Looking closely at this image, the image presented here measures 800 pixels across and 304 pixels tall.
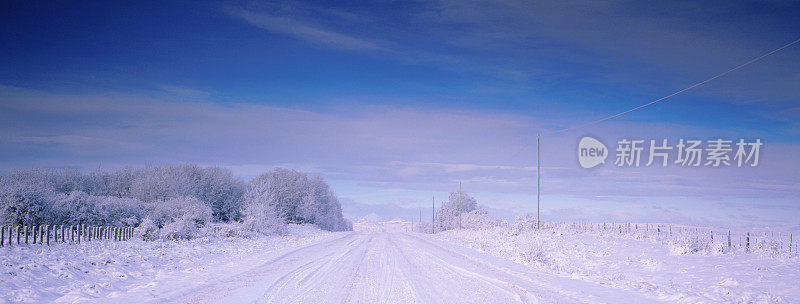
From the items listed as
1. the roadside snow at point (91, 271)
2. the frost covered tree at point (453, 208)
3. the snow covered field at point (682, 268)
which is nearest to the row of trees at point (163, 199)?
the roadside snow at point (91, 271)

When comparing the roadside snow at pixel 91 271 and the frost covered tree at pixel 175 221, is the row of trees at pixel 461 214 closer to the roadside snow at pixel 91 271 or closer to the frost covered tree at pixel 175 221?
the frost covered tree at pixel 175 221

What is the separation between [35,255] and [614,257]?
2283 cm

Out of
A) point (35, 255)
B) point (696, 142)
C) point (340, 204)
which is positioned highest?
point (696, 142)

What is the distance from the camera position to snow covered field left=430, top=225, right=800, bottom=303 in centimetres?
1081

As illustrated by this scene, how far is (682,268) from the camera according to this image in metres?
17.3

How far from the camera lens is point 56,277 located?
421 inches

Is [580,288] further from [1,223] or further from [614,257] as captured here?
[1,223]

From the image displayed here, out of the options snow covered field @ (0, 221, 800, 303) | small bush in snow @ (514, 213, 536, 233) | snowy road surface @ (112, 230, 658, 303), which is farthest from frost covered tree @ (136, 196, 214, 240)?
small bush in snow @ (514, 213, 536, 233)

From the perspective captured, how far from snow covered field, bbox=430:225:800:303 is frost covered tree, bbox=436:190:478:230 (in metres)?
65.9

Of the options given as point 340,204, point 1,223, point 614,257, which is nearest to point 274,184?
point 340,204

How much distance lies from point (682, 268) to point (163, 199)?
47063 millimetres

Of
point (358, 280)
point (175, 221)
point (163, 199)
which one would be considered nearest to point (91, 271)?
point (358, 280)

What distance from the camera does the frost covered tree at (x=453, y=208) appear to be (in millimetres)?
93125

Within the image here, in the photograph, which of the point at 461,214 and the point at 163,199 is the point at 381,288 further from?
the point at 461,214
